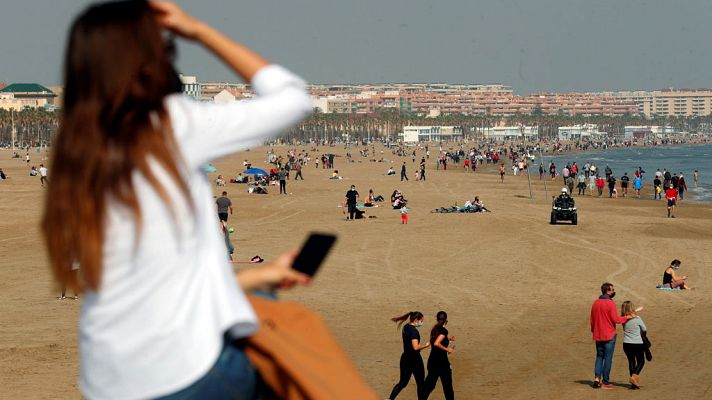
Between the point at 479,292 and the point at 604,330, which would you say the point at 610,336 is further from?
the point at 479,292

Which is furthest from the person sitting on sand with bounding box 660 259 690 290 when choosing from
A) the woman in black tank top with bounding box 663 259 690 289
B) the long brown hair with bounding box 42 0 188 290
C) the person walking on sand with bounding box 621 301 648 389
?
the long brown hair with bounding box 42 0 188 290

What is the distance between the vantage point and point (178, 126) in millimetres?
1987

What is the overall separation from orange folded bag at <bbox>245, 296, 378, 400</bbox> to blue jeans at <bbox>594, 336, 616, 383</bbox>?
13946 millimetres

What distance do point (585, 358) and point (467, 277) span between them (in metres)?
8.73

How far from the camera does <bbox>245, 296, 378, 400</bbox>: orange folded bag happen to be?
2.02 m

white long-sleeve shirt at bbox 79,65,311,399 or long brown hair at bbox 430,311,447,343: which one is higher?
white long-sleeve shirt at bbox 79,65,311,399

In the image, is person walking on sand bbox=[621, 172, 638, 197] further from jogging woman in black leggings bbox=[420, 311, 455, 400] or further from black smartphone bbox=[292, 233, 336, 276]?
black smartphone bbox=[292, 233, 336, 276]

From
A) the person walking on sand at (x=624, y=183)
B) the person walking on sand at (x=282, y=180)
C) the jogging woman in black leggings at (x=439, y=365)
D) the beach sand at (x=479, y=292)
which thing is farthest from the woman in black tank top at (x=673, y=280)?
the person walking on sand at (x=624, y=183)

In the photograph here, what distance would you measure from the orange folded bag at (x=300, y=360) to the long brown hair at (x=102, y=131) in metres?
0.30

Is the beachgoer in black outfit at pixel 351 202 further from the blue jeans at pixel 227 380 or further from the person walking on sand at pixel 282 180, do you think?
the blue jeans at pixel 227 380

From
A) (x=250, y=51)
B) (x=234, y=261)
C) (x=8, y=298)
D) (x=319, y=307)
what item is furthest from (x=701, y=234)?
(x=250, y=51)

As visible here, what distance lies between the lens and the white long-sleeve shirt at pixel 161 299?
192cm

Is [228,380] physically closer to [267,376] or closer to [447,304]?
[267,376]

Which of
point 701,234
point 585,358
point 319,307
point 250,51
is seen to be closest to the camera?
point 250,51
